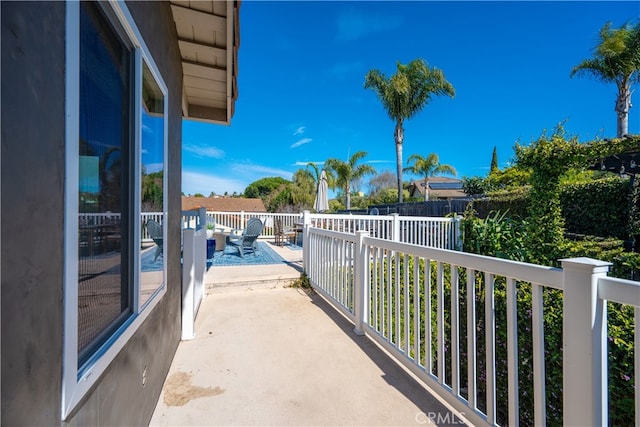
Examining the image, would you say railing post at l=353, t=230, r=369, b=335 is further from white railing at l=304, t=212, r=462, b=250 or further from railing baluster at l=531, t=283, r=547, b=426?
white railing at l=304, t=212, r=462, b=250

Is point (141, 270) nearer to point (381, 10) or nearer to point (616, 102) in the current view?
point (381, 10)

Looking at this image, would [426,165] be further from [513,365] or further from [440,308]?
[513,365]

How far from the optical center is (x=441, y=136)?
79.7 ft

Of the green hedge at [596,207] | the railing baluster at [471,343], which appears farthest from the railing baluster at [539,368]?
the green hedge at [596,207]

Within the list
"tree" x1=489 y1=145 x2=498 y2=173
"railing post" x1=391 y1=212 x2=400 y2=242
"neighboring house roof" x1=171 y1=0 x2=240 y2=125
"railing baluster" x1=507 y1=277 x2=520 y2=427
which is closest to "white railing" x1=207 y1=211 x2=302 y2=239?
"railing post" x1=391 y1=212 x2=400 y2=242

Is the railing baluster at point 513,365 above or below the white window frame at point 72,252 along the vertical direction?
below

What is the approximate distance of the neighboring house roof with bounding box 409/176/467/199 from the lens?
3142 centimetres

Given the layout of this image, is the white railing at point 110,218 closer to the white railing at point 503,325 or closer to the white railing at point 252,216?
the white railing at point 503,325

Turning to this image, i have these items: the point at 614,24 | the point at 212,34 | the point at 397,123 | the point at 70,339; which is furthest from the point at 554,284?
the point at 614,24

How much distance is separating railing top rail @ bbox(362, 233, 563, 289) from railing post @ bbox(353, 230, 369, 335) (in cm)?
74

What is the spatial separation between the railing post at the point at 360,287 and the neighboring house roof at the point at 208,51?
7.73 ft

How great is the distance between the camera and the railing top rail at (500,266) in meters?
1.32

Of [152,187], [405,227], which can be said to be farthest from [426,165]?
[152,187]

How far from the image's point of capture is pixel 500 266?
1.57m
